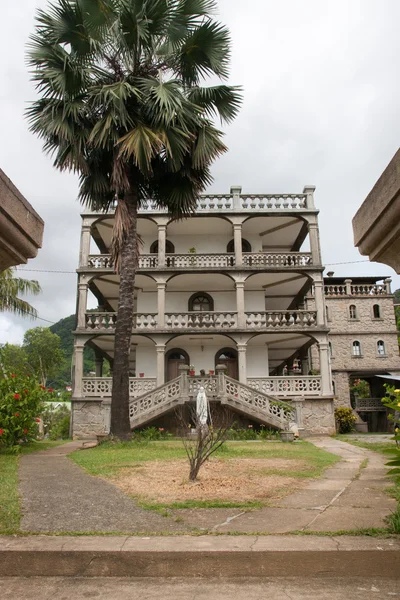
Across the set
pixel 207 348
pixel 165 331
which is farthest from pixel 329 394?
pixel 165 331

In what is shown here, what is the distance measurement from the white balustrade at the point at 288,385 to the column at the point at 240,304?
2.53m

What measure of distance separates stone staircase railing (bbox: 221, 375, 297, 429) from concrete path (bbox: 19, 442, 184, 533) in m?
10.5

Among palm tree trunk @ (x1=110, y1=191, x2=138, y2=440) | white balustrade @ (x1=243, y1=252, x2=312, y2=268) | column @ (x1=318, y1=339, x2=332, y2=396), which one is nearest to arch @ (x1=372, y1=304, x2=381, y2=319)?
white balustrade @ (x1=243, y1=252, x2=312, y2=268)

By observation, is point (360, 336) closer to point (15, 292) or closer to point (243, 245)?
point (243, 245)

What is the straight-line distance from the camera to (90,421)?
21297mm

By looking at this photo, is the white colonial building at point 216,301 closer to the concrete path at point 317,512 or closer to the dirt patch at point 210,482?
the dirt patch at point 210,482

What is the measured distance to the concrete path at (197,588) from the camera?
326cm

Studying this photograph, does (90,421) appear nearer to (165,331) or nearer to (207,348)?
(165,331)

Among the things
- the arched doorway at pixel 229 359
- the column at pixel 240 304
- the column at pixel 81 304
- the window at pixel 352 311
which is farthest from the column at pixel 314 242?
the window at pixel 352 311

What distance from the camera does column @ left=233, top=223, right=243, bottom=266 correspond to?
22875 mm

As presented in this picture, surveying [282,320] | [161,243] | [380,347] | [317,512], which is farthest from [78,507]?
[380,347]

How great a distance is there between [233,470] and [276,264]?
1594 cm

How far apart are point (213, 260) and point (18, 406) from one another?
13.4 metres

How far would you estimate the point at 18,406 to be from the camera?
37.9ft
